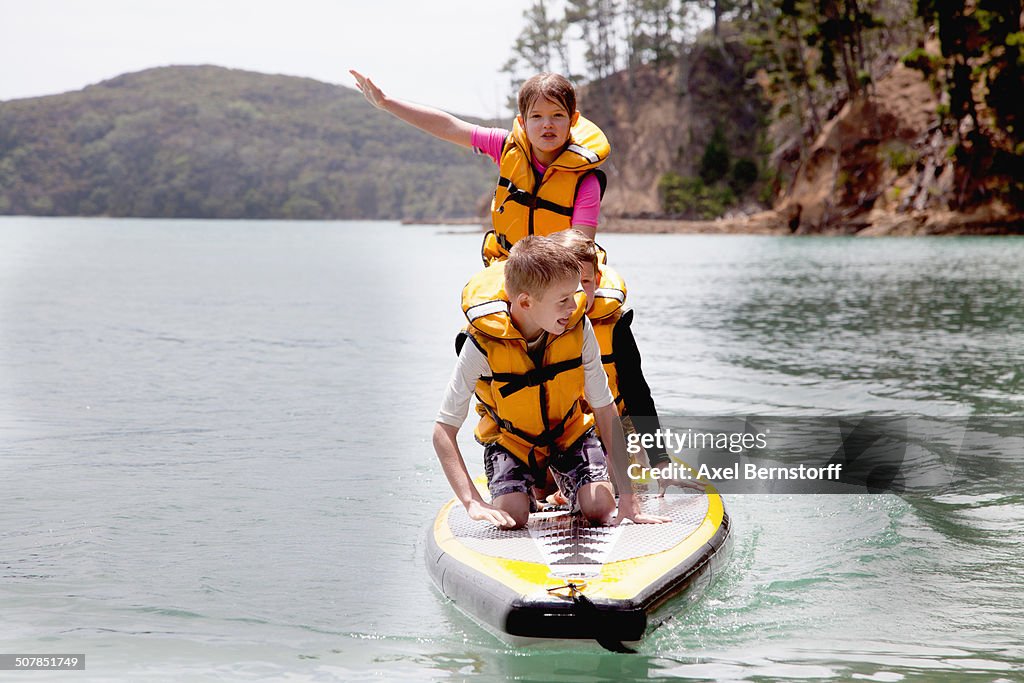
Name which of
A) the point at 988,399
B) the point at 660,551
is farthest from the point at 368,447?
the point at 988,399

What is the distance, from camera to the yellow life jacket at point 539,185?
521cm

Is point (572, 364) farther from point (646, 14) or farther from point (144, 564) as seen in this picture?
point (646, 14)

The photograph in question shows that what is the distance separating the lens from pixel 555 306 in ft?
14.1

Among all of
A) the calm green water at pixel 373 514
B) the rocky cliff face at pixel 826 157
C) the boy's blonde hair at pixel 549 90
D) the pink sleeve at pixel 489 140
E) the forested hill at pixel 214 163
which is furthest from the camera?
the forested hill at pixel 214 163

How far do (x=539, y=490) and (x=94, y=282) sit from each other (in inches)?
929

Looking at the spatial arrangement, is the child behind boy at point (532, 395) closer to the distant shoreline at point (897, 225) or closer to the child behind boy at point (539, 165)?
the child behind boy at point (539, 165)

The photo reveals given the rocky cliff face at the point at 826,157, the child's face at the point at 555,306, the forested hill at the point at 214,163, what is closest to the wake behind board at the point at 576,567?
the child's face at the point at 555,306

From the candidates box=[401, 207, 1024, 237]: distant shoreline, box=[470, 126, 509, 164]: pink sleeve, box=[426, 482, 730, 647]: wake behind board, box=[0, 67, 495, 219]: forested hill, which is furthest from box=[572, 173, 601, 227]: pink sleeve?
box=[0, 67, 495, 219]: forested hill

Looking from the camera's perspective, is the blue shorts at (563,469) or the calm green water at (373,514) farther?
the blue shorts at (563,469)

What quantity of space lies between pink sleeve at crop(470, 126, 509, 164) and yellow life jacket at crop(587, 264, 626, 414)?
85cm

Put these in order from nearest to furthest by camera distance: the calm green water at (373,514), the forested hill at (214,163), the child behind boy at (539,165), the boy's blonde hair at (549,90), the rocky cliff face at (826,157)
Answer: the calm green water at (373,514)
the boy's blonde hair at (549,90)
the child behind boy at (539,165)
the rocky cliff face at (826,157)
the forested hill at (214,163)

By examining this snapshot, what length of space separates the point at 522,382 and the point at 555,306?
17.0 inches

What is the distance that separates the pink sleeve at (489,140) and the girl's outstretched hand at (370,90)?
1.63 ft

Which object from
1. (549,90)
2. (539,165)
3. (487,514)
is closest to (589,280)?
(539,165)
